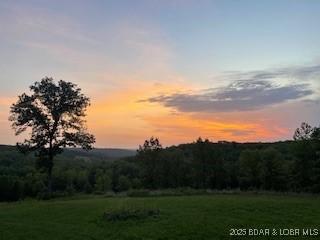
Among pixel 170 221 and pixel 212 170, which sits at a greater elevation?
pixel 212 170

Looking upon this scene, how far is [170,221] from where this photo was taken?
2558cm

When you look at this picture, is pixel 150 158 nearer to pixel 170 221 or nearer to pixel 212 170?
pixel 212 170

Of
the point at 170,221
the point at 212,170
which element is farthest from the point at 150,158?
the point at 170,221

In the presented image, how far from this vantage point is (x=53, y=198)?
1876 inches

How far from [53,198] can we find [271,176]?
4458 cm

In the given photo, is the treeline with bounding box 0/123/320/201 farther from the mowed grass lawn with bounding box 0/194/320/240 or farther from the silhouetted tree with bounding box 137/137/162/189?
the mowed grass lawn with bounding box 0/194/320/240

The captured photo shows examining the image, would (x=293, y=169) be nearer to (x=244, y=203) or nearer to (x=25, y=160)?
(x=244, y=203)

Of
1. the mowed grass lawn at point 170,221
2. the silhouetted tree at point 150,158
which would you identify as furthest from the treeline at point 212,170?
the mowed grass lawn at point 170,221

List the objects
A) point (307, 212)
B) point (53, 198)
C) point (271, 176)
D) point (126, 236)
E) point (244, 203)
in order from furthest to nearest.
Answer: point (271, 176) → point (53, 198) → point (244, 203) → point (307, 212) → point (126, 236)

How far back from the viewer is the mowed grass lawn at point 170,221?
2334 centimetres

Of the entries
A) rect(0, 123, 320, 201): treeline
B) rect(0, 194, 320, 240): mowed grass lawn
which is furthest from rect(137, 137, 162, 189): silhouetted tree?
rect(0, 194, 320, 240): mowed grass lawn

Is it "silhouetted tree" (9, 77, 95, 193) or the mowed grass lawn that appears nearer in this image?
the mowed grass lawn

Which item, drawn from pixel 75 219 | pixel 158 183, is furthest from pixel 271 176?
pixel 75 219

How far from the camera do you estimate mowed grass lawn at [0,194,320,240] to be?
23344 millimetres
